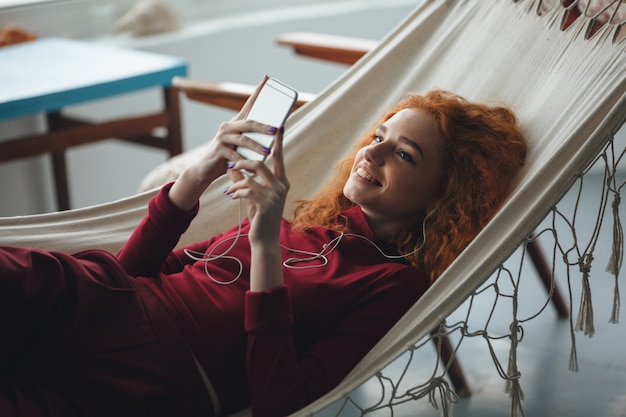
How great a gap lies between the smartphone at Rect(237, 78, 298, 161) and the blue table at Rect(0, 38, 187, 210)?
1.08 metres

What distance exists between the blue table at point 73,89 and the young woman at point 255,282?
908 millimetres

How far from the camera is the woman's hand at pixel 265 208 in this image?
3.80 feet

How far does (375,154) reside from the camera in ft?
4.64

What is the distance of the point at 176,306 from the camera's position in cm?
133

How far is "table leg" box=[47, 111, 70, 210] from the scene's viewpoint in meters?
2.75

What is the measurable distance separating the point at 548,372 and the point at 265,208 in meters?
1.08

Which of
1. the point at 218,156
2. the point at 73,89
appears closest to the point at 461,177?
the point at 218,156

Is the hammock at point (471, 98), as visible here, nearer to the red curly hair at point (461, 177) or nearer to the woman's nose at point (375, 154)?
the red curly hair at point (461, 177)

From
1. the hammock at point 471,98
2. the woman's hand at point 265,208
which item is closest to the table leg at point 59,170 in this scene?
the hammock at point 471,98

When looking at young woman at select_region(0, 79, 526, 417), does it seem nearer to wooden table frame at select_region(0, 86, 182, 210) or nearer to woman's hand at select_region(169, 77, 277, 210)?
woman's hand at select_region(169, 77, 277, 210)

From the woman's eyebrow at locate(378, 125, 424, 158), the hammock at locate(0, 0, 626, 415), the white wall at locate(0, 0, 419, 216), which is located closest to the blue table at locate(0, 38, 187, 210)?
the white wall at locate(0, 0, 419, 216)

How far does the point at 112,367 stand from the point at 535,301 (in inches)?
54.9

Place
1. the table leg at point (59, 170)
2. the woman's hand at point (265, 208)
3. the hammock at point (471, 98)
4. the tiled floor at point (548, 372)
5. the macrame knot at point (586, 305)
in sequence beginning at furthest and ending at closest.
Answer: the table leg at point (59, 170), the tiled floor at point (548, 372), the macrame knot at point (586, 305), the hammock at point (471, 98), the woman's hand at point (265, 208)

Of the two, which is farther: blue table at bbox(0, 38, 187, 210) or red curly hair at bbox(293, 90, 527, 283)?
blue table at bbox(0, 38, 187, 210)
